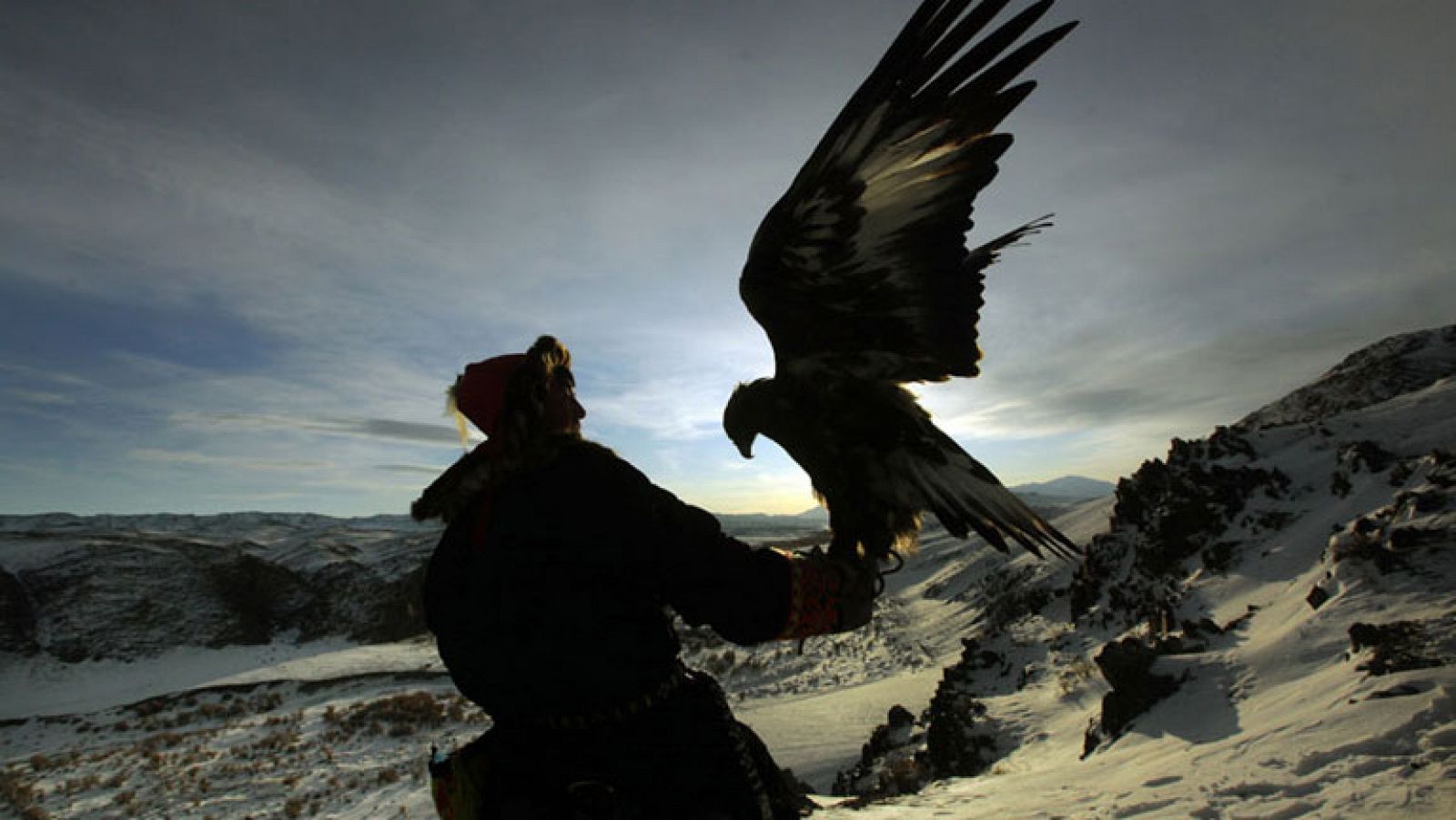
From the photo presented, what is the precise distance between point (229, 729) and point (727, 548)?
21190mm

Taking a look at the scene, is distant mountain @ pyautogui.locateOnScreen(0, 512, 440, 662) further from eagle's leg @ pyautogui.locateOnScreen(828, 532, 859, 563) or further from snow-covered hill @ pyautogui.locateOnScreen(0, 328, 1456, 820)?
eagle's leg @ pyautogui.locateOnScreen(828, 532, 859, 563)

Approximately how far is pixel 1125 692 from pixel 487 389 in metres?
7.19

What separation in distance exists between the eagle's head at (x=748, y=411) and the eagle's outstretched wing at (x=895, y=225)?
12 cm

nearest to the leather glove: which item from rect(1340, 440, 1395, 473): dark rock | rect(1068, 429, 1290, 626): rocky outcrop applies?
rect(1068, 429, 1290, 626): rocky outcrop

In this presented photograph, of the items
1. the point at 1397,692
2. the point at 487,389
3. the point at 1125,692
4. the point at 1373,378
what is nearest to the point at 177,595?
the point at 1125,692

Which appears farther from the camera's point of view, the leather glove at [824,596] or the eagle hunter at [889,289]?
the eagle hunter at [889,289]

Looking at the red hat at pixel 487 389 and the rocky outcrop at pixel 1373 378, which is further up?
the rocky outcrop at pixel 1373 378

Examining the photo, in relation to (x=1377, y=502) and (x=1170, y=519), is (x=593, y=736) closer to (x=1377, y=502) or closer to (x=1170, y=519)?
(x=1377, y=502)

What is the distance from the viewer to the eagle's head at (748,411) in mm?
2508

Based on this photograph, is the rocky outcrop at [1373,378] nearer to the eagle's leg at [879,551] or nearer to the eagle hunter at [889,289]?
the eagle hunter at [889,289]

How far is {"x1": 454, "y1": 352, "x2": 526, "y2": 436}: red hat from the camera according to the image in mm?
1667

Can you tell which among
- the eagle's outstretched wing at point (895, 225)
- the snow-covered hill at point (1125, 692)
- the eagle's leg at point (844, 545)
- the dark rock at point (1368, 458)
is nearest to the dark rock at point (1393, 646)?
the snow-covered hill at point (1125, 692)

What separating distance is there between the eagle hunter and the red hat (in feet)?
3.39

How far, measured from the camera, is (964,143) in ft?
7.97
